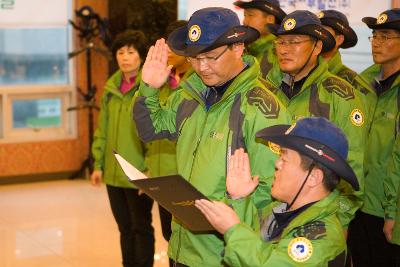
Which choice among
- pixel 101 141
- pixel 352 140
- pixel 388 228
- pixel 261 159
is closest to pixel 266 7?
pixel 101 141

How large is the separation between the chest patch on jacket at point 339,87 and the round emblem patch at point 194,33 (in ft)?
3.76

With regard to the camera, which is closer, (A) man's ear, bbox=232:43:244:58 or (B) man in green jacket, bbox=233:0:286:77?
(A) man's ear, bbox=232:43:244:58

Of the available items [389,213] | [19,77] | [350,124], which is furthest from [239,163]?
[19,77]

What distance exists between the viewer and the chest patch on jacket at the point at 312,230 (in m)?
2.51

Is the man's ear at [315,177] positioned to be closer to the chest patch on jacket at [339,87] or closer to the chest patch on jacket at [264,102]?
the chest patch on jacket at [264,102]

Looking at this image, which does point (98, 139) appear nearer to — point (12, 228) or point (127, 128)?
point (127, 128)

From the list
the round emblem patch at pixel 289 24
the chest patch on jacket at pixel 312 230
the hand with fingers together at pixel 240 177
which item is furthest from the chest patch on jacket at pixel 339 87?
the chest patch on jacket at pixel 312 230

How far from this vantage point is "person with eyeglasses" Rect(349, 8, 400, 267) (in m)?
4.39

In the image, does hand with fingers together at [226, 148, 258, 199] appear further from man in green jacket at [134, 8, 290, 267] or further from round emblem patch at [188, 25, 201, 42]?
round emblem patch at [188, 25, 201, 42]

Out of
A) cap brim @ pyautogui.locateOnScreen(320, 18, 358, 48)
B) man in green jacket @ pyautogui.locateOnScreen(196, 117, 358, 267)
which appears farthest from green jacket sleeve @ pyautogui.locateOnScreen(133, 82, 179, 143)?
cap brim @ pyautogui.locateOnScreen(320, 18, 358, 48)

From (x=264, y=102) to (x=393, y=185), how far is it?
1.26 meters

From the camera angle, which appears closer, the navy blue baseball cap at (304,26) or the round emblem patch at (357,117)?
the round emblem patch at (357,117)

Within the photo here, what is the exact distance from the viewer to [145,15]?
795cm

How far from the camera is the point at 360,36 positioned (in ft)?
21.3
